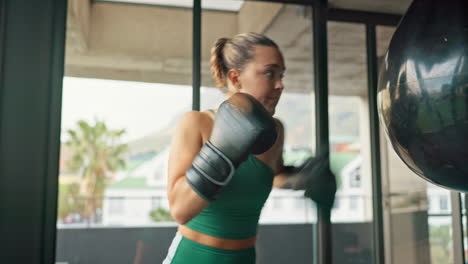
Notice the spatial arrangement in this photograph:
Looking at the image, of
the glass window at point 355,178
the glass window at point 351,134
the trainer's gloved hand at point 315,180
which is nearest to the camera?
the trainer's gloved hand at point 315,180

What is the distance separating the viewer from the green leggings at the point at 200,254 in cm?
111

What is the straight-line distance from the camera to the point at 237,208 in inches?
45.2

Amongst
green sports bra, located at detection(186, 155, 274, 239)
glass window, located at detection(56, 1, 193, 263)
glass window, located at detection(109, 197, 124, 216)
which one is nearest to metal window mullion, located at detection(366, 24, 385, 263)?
glass window, located at detection(56, 1, 193, 263)

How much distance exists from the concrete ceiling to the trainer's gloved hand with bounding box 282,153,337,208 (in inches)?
29.0

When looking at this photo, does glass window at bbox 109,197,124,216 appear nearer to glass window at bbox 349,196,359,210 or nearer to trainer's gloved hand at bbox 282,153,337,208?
glass window at bbox 349,196,359,210

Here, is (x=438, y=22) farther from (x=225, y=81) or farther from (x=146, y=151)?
(x=146, y=151)

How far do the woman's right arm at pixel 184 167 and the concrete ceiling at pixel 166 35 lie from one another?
2.53 feet

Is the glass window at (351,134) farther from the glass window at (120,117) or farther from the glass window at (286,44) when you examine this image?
the glass window at (120,117)

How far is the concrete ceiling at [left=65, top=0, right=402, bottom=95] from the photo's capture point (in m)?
2.30

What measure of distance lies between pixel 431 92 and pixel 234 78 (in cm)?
88

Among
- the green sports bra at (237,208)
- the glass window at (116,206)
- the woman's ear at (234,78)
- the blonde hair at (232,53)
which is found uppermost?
the blonde hair at (232,53)

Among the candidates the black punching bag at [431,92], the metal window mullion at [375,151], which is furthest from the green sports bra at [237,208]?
the metal window mullion at [375,151]

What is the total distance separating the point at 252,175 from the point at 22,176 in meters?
0.69

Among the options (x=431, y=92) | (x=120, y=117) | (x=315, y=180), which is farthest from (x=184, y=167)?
(x=120, y=117)
